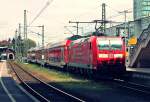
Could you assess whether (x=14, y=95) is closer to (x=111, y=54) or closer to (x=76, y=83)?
(x=76, y=83)

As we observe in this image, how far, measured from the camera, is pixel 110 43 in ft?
117

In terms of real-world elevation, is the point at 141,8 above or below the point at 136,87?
above

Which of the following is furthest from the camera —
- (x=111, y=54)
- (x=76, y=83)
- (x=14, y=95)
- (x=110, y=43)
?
(x=110, y=43)

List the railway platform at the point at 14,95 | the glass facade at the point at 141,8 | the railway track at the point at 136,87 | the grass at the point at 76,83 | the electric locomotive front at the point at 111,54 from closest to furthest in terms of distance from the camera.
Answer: the railway platform at the point at 14,95
the railway track at the point at 136,87
the grass at the point at 76,83
the electric locomotive front at the point at 111,54
the glass facade at the point at 141,8

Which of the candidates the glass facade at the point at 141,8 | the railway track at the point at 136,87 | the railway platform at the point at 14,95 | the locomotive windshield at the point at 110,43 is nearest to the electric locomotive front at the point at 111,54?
the locomotive windshield at the point at 110,43

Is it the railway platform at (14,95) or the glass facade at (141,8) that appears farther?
the glass facade at (141,8)

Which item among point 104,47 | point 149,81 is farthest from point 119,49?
point 149,81

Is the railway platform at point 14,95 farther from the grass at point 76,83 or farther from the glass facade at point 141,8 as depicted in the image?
the glass facade at point 141,8

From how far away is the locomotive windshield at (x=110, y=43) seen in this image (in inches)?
1391

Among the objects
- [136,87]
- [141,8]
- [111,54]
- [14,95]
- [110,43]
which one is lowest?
[14,95]

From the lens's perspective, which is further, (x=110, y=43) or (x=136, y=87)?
(x=110, y=43)

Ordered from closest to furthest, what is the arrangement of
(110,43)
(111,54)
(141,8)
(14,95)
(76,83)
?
1. (14,95)
2. (76,83)
3. (111,54)
4. (110,43)
5. (141,8)

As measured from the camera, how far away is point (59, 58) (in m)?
54.3

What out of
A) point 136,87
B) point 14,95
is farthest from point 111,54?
point 14,95
